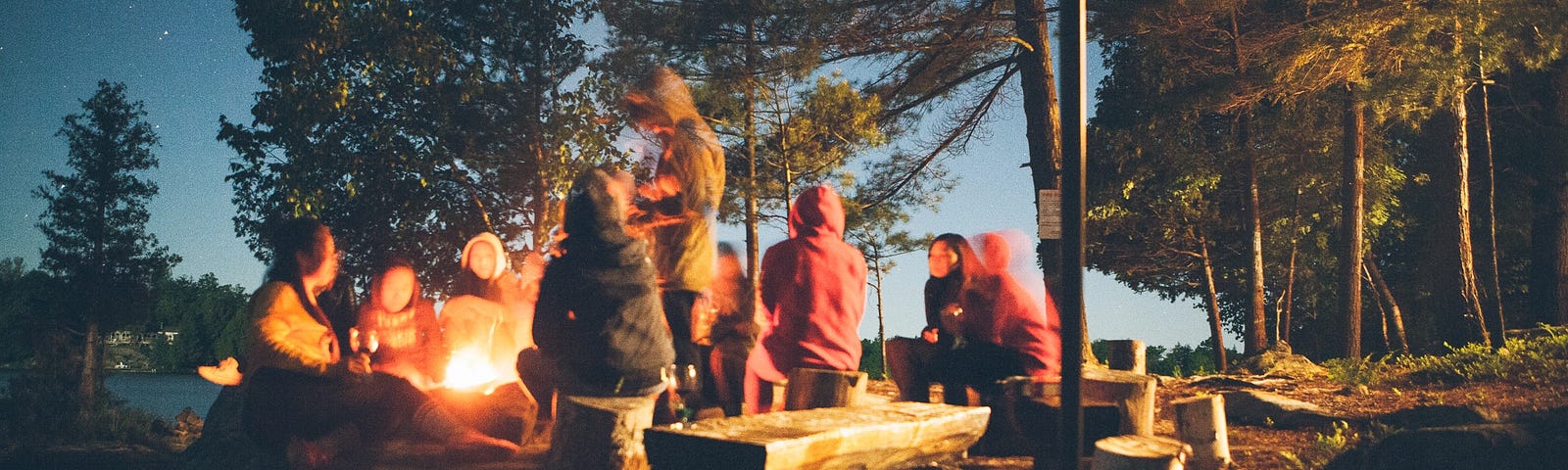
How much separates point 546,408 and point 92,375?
13565 mm

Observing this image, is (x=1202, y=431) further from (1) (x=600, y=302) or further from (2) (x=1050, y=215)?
(1) (x=600, y=302)

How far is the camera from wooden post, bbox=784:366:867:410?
5.00 m

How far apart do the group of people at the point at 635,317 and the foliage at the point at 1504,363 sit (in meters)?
7.32

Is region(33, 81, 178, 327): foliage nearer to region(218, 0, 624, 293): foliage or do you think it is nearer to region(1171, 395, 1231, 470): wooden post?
region(218, 0, 624, 293): foliage

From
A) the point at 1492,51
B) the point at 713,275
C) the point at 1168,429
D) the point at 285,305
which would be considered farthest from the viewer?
the point at 1492,51

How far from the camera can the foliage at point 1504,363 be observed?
10266mm

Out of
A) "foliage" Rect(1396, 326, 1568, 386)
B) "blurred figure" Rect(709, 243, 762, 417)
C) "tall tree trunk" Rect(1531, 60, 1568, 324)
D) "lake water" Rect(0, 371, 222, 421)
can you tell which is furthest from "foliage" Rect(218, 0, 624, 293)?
"lake water" Rect(0, 371, 222, 421)

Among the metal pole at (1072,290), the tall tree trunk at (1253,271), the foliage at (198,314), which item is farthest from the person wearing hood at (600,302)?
the foliage at (198,314)

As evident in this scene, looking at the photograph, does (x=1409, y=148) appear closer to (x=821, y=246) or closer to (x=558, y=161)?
(x=558, y=161)

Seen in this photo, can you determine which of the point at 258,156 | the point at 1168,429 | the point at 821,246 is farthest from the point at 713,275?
the point at 258,156

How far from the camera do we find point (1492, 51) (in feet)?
42.5

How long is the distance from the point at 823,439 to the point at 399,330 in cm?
319

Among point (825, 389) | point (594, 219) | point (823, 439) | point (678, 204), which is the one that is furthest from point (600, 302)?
point (678, 204)

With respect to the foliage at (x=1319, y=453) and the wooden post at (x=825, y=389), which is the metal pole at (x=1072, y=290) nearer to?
the wooden post at (x=825, y=389)
